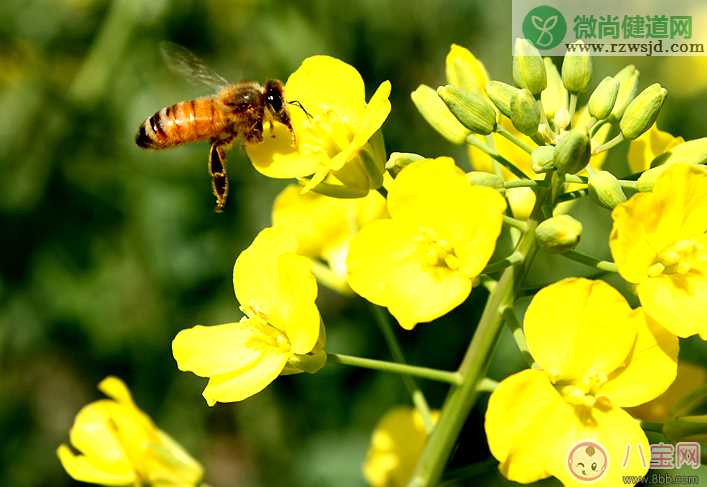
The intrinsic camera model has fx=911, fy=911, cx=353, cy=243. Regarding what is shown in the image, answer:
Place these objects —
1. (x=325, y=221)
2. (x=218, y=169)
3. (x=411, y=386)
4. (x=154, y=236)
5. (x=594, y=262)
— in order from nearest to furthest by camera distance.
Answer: (x=594, y=262) < (x=411, y=386) < (x=218, y=169) < (x=325, y=221) < (x=154, y=236)

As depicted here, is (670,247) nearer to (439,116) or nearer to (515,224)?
(515,224)

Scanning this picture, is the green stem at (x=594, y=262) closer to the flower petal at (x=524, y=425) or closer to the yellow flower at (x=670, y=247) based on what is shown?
the yellow flower at (x=670, y=247)

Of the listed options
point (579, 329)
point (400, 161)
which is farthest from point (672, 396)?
point (400, 161)

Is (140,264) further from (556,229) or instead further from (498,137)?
(556,229)

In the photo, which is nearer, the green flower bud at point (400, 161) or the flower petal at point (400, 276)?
the flower petal at point (400, 276)

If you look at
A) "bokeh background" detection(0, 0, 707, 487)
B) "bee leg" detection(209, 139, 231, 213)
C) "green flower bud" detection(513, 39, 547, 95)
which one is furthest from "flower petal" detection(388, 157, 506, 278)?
"bokeh background" detection(0, 0, 707, 487)

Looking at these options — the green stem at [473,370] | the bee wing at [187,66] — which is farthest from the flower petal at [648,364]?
the bee wing at [187,66]
